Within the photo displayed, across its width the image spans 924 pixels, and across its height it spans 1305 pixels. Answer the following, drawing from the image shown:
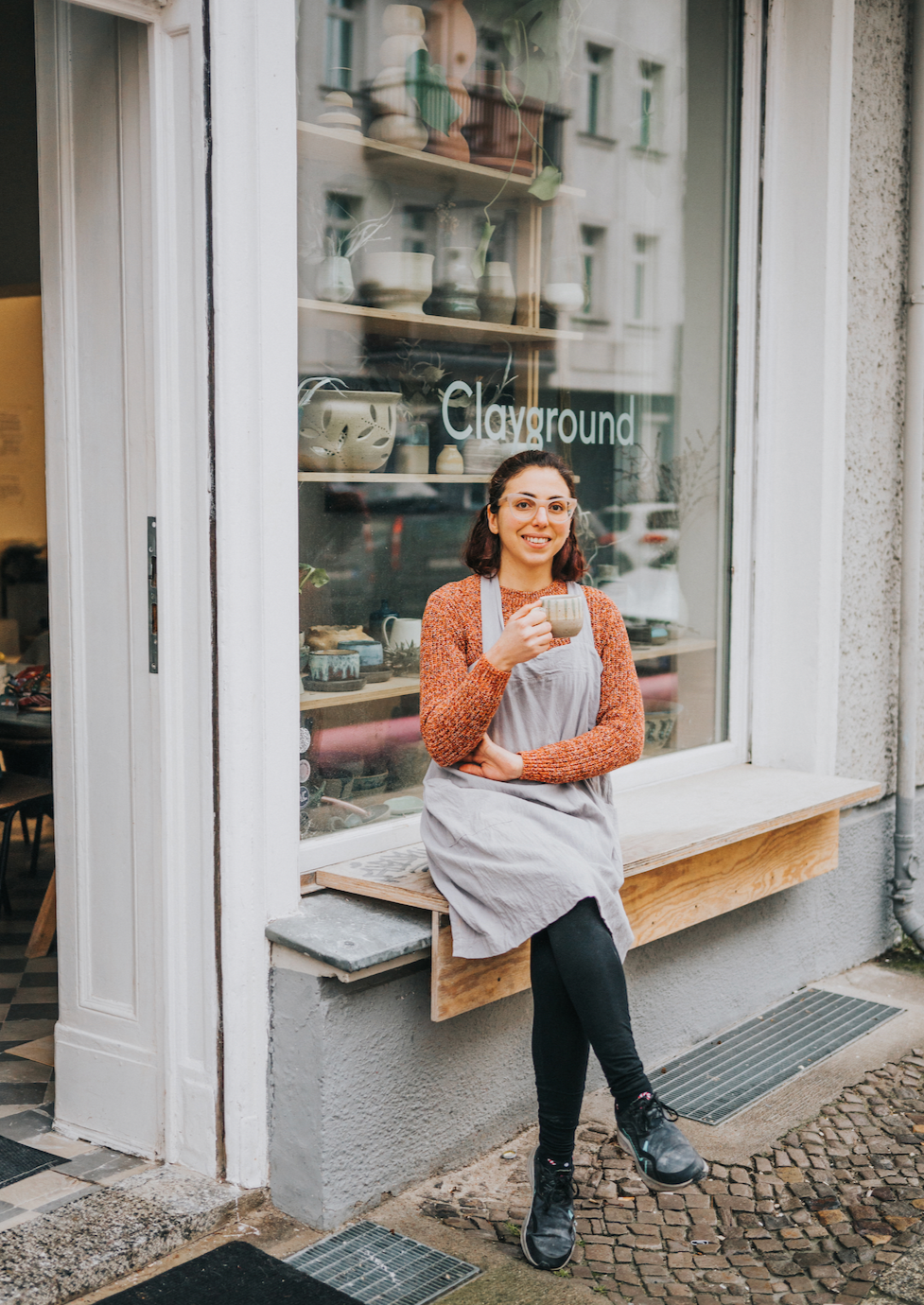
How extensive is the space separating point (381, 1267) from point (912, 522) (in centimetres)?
315

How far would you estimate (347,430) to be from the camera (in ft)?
11.2

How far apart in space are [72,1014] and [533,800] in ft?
4.02

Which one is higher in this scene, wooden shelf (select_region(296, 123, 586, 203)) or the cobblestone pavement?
wooden shelf (select_region(296, 123, 586, 203))

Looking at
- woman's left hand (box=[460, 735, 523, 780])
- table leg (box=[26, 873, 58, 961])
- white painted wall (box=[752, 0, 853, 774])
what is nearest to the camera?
woman's left hand (box=[460, 735, 523, 780])

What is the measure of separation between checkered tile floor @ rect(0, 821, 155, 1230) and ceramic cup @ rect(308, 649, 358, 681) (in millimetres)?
1194

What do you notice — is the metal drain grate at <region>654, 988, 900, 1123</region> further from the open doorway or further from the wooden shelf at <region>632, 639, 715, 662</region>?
the open doorway

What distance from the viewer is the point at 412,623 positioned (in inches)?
142

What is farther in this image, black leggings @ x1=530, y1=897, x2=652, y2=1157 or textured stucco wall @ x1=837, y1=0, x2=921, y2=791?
textured stucco wall @ x1=837, y1=0, x2=921, y2=791

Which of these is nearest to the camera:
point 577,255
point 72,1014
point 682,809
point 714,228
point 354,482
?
point 72,1014

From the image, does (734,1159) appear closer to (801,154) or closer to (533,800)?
(533,800)

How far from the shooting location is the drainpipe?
15.1 ft

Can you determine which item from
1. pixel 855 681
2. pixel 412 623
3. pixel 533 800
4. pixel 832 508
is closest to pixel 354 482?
pixel 412 623

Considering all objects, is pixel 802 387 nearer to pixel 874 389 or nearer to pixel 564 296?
pixel 874 389

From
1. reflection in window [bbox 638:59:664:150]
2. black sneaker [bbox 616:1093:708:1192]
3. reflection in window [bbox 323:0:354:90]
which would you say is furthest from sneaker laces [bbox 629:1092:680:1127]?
reflection in window [bbox 638:59:664:150]
